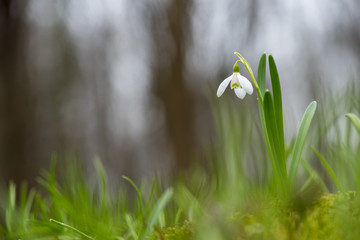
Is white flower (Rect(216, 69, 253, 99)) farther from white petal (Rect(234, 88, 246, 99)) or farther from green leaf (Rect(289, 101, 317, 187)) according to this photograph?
green leaf (Rect(289, 101, 317, 187))

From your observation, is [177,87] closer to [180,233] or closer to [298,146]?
[298,146]

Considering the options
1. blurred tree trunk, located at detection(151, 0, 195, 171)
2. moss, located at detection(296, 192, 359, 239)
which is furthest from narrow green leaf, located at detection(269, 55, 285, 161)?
blurred tree trunk, located at detection(151, 0, 195, 171)

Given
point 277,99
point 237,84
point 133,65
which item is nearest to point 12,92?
point 133,65

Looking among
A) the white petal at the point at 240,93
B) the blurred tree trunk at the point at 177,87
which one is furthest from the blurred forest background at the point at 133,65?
the white petal at the point at 240,93

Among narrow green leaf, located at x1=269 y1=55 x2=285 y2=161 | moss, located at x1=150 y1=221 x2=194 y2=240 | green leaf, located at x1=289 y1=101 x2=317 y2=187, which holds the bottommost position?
moss, located at x1=150 y1=221 x2=194 y2=240

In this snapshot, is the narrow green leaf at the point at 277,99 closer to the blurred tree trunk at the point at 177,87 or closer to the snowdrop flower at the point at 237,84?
the snowdrop flower at the point at 237,84

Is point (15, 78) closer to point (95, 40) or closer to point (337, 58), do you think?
point (95, 40)
